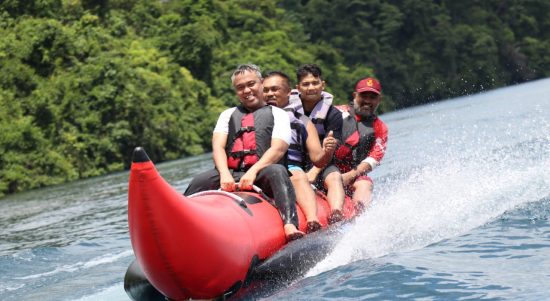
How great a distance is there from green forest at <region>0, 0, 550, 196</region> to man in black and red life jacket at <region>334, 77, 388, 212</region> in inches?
652

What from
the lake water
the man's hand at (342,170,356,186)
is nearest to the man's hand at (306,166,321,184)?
the man's hand at (342,170,356,186)

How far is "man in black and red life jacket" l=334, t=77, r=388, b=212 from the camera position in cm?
651

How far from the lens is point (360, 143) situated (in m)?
6.68

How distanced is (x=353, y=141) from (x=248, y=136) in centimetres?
144

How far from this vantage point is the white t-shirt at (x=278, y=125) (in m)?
5.34

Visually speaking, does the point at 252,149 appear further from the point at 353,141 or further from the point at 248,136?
the point at 353,141

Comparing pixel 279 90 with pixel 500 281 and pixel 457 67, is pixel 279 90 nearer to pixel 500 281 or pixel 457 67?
pixel 500 281

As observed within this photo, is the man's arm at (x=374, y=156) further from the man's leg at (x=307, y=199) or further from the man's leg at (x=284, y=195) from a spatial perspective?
the man's leg at (x=284, y=195)

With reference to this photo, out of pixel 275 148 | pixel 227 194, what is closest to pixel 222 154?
pixel 275 148

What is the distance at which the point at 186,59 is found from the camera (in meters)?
34.5

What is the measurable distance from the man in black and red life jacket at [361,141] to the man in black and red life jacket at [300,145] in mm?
532

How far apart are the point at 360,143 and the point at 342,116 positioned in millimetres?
351

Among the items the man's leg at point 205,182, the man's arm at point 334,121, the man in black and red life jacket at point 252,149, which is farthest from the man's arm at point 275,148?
the man's arm at point 334,121

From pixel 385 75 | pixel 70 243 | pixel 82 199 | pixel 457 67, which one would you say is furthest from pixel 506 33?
pixel 70 243
